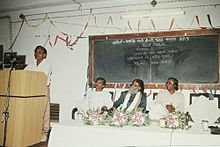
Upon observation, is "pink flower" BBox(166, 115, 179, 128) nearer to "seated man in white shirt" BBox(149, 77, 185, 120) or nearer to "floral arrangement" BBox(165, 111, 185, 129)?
"floral arrangement" BBox(165, 111, 185, 129)

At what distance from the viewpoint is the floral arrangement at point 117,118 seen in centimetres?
229

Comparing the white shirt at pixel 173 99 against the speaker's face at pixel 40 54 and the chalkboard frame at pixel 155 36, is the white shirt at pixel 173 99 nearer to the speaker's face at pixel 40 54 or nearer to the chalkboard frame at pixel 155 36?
the chalkboard frame at pixel 155 36

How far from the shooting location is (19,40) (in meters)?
4.69

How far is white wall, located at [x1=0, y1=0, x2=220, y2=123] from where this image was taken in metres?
3.91

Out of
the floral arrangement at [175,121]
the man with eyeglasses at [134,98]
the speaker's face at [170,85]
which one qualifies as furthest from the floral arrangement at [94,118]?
the speaker's face at [170,85]

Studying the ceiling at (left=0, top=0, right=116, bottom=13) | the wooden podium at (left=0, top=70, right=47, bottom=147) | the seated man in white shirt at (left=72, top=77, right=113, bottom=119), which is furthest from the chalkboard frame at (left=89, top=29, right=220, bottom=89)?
the wooden podium at (left=0, top=70, right=47, bottom=147)

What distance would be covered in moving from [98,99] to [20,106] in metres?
1.13

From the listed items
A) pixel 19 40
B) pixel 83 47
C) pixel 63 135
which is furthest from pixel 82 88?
pixel 63 135

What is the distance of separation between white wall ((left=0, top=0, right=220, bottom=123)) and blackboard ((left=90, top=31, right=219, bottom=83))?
0.16 meters

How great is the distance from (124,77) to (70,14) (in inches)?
59.6

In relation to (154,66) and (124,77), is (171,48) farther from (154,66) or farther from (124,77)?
(124,77)

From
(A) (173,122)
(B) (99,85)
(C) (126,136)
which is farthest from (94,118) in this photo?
(B) (99,85)

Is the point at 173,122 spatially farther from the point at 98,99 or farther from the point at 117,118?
the point at 98,99

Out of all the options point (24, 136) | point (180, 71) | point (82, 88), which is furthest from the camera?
point (82, 88)
